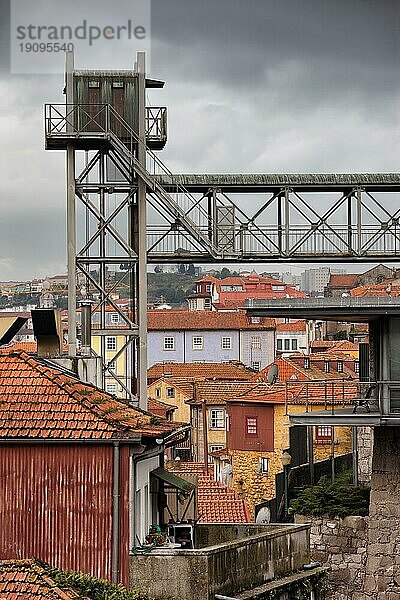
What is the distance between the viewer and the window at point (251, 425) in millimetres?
56281

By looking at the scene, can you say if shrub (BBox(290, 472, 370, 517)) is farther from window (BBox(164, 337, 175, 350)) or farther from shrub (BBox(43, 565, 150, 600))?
window (BBox(164, 337, 175, 350))

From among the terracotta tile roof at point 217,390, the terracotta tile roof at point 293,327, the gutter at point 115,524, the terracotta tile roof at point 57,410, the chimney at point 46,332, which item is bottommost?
the gutter at point 115,524

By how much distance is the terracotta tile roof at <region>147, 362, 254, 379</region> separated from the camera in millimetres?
86625

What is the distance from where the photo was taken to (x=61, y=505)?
1867 centimetres

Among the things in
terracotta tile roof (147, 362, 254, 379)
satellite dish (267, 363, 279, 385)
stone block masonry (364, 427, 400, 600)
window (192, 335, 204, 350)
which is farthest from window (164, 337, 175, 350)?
stone block masonry (364, 427, 400, 600)

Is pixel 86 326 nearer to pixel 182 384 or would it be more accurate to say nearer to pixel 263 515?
pixel 263 515

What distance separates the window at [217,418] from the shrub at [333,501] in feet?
116

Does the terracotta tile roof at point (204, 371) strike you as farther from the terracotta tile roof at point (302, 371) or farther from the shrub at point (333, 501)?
the shrub at point (333, 501)

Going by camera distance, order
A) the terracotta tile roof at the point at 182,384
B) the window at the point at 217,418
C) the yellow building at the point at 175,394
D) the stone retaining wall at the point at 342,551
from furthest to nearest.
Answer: the terracotta tile roof at the point at 182,384 → the yellow building at the point at 175,394 → the window at the point at 217,418 → the stone retaining wall at the point at 342,551

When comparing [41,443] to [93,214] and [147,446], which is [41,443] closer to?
[147,446]

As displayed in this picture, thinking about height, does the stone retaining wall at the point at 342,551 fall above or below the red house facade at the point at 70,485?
below

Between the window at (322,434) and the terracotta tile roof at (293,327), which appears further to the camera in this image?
the terracotta tile roof at (293,327)

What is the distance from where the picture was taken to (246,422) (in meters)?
56.7

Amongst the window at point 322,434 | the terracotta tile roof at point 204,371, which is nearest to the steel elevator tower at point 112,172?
the window at point 322,434
